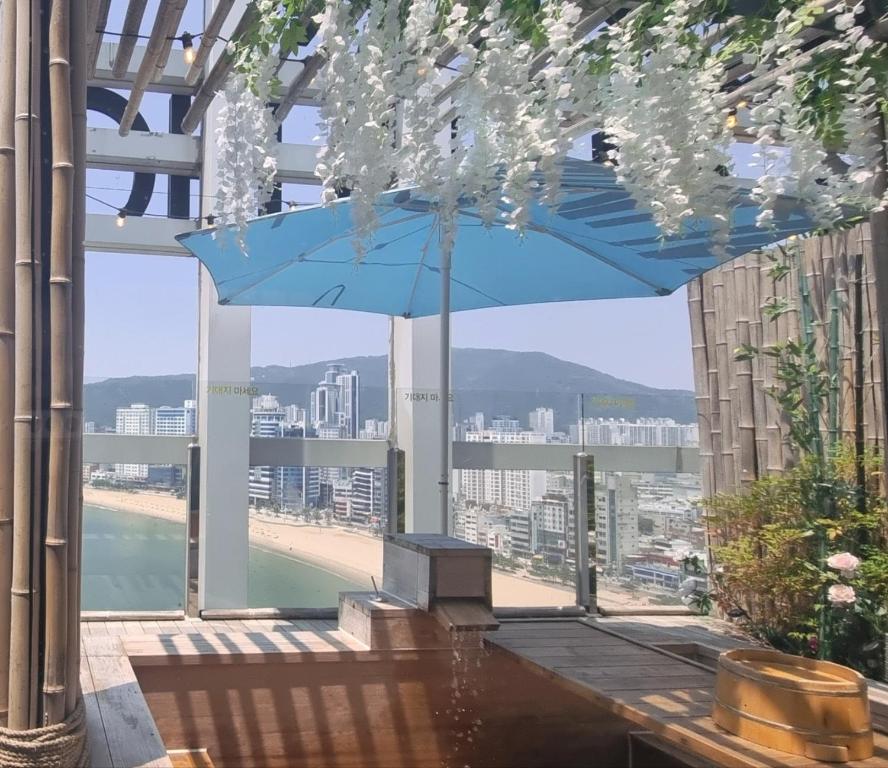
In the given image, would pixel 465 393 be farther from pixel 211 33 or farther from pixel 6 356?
pixel 6 356

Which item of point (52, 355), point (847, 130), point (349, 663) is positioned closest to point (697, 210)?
point (847, 130)

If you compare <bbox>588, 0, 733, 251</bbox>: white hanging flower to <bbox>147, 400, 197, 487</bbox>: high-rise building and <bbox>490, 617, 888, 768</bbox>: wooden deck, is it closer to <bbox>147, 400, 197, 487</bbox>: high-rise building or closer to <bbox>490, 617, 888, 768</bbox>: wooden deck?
<bbox>490, 617, 888, 768</bbox>: wooden deck

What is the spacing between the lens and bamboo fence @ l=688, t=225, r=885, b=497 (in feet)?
16.2

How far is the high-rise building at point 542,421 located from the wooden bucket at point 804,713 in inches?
133

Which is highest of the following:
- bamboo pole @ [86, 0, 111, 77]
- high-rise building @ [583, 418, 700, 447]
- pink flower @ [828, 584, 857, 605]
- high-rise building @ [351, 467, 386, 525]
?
bamboo pole @ [86, 0, 111, 77]

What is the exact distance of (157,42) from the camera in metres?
4.66

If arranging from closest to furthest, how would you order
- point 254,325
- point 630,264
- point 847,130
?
point 847,130 → point 630,264 → point 254,325

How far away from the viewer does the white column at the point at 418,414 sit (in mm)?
6520

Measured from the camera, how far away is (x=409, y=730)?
4.42 m

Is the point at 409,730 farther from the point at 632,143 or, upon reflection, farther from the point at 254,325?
the point at 254,325

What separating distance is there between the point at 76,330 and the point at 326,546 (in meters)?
4.48

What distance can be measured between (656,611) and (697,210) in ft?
13.5

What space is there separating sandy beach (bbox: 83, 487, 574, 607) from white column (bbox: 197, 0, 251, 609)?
0.20m

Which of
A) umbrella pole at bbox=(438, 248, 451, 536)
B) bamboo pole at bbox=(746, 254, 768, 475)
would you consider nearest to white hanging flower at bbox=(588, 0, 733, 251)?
umbrella pole at bbox=(438, 248, 451, 536)
